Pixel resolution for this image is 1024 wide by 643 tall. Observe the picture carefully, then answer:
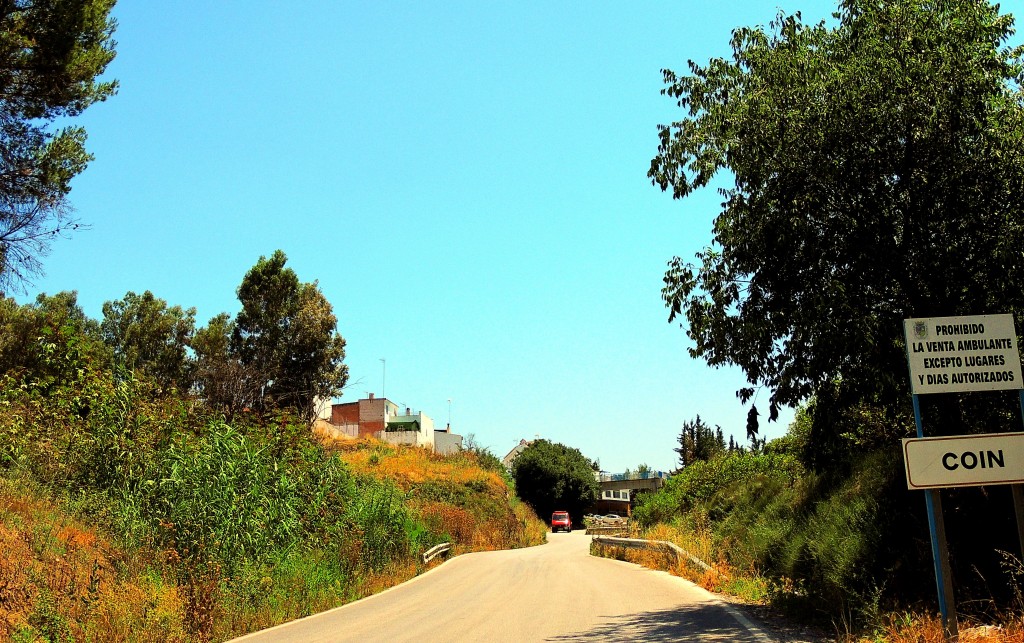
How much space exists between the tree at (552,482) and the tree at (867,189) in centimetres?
7299

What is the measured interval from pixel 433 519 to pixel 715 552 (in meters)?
19.9

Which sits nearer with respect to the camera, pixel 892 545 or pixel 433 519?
pixel 892 545

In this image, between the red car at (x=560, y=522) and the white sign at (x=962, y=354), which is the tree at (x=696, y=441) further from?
the white sign at (x=962, y=354)

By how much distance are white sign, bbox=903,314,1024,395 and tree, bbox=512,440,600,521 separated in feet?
250

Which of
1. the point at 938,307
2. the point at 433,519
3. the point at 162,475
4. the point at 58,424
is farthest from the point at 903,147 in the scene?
the point at 433,519

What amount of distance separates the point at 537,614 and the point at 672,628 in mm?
2813

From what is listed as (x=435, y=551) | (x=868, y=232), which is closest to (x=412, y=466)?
Result: (x=435, y=551)

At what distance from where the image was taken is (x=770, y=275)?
1170 centimetres

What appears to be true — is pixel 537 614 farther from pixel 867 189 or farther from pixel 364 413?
pixel 364 413

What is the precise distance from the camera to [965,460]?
8148 mm

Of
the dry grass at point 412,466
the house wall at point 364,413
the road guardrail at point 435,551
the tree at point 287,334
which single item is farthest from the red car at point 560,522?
the road guardrail at point 435,551

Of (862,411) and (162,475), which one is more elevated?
(862,411)

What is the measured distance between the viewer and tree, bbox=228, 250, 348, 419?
47.8 metres

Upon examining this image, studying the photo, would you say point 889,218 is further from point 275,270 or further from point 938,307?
point 275,270
